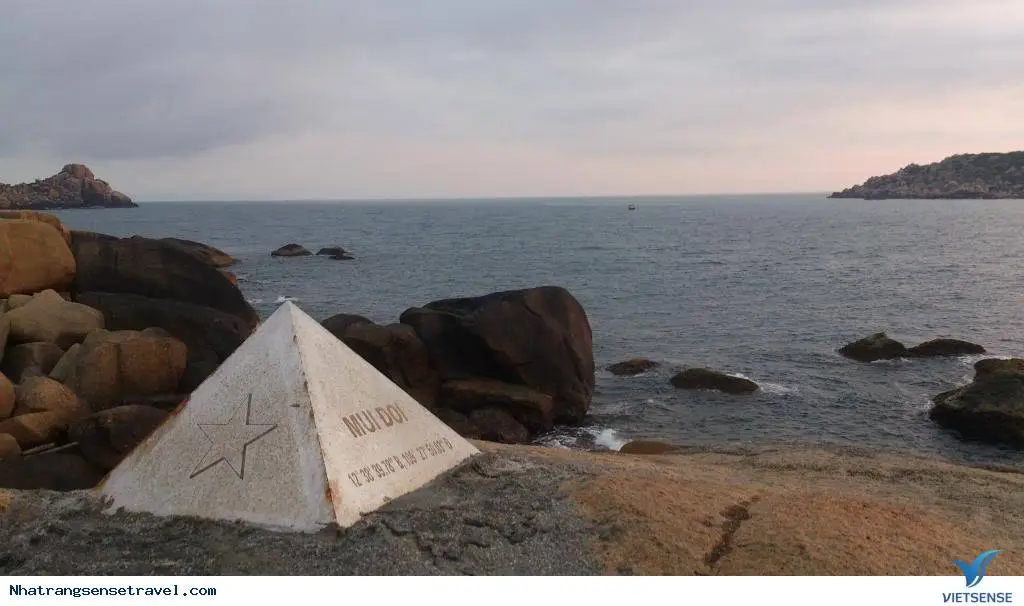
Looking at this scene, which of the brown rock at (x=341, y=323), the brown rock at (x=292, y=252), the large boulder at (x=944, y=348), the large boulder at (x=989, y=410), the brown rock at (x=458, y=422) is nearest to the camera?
the large boulder at (x=989, y=410)

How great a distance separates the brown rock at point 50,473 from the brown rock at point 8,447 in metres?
0.23

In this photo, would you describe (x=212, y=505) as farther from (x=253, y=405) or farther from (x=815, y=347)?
(x=815, y=347)

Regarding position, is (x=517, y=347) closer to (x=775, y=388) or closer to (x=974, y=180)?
(x=775, y=388)

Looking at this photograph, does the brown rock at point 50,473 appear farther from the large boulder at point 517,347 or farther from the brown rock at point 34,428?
the large boulder at point 517,347

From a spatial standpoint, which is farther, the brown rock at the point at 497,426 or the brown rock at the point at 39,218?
the brown rock at the point at 39,218

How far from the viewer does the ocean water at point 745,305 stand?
1748cm

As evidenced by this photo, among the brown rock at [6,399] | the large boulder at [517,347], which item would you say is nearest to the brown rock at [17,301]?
the brown rock at [6,399]

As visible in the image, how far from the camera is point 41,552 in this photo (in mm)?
6488

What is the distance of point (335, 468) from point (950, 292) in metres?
38.3

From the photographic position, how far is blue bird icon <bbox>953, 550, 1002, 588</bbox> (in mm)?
6121

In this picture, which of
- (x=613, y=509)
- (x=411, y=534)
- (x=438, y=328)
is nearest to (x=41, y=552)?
(x=411, y=534)

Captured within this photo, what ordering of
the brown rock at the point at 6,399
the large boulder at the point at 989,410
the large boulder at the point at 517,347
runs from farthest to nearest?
the large boulder at the point at 517,347, the large boulder at the point at 989,410, the brown rock at the point at 6,399

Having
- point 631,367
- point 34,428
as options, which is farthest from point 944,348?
point 34,428
